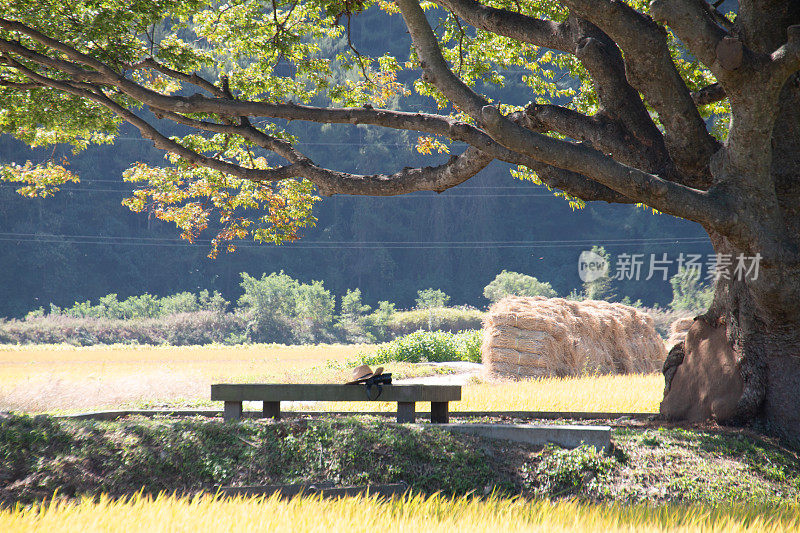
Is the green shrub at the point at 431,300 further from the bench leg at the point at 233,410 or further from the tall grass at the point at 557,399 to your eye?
the bench leg at the point at 233,410

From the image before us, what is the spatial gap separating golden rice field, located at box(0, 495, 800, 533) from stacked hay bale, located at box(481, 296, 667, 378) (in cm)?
1132

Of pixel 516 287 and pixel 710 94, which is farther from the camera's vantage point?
pixel 516 287

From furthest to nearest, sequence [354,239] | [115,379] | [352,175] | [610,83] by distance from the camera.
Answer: [354,239], [115,379], [352,175], [610,83]

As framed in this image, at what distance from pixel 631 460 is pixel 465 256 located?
6947 centimetres

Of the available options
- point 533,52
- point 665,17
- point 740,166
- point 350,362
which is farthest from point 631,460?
point 350,362

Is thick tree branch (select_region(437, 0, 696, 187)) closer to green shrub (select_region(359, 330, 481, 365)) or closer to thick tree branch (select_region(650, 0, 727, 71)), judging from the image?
thick tree branch (select_region(650, 0, 727, 71))

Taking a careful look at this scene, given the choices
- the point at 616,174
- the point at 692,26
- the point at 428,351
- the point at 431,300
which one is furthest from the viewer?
the point at 431,300

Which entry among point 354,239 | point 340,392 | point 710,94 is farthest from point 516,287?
point 340,392

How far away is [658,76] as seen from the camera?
6.76 meters

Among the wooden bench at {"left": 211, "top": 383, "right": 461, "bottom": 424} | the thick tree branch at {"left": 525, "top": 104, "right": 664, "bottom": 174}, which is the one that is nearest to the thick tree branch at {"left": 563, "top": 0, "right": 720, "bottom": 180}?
the thick tree branch at {"left": 525, "top": 104, "right": 664, "bottom": 174}

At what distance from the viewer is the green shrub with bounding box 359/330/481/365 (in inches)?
891

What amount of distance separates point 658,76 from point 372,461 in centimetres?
469

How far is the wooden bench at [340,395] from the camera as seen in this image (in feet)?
22.1

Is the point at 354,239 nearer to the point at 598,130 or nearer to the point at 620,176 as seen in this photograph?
the point at 598,130
